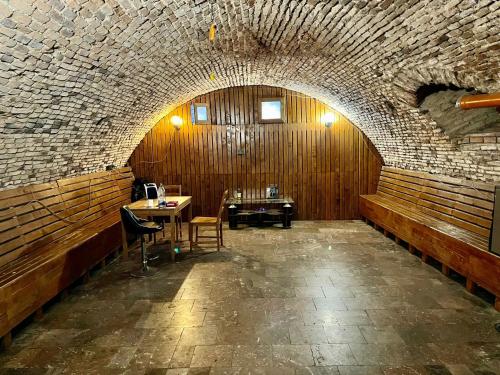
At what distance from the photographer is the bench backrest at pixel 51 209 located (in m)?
4.43

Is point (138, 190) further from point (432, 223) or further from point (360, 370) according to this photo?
point (360, 370)

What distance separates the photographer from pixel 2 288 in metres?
3.43

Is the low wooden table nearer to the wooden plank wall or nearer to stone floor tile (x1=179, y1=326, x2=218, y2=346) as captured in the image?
the wooden plank wall

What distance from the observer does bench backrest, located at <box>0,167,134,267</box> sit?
14.5 ft

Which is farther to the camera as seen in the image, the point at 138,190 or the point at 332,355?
the point at 138,190

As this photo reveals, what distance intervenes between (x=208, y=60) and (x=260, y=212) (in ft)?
13.2

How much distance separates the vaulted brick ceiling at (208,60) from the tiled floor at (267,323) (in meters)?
2.16

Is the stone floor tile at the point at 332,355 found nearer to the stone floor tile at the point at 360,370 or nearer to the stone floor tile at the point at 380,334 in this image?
the stone floor tile at the point at 360,370

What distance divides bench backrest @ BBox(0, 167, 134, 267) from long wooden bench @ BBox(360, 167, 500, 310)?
242 inches

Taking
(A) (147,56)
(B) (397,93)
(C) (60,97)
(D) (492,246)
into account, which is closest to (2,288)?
(C) (60,97)

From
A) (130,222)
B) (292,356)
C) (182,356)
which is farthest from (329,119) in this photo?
(182,356)

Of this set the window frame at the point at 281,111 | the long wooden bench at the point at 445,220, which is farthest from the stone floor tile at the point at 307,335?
the window frame at the point at 281,111

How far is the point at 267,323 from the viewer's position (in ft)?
12.7

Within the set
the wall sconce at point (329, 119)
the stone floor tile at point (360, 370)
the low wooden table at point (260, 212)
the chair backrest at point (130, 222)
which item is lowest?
the stone floor tile at point (360, 370)
